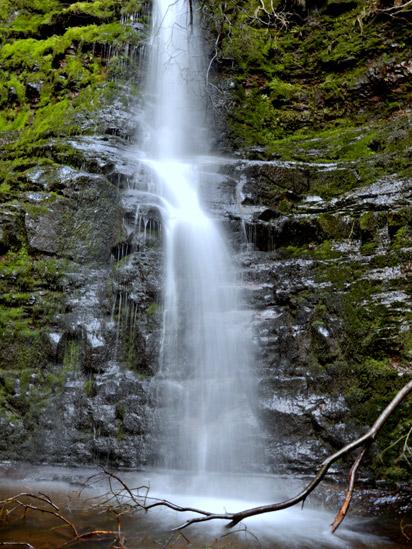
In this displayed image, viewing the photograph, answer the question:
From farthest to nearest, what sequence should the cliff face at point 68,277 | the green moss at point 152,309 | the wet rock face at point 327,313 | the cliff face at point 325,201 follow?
the green moss at point 152,309
the cliff face at point 68,277
the cliff face at point 325,201
the wet rock face at point 327,313

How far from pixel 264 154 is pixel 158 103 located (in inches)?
108

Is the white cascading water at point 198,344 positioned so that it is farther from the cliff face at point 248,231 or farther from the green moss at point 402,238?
the green moss at point 402,238

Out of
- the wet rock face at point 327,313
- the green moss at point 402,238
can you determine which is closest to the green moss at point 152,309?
the wet rock face at point 327,313

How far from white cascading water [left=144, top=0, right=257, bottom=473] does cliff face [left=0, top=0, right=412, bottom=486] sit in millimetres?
209

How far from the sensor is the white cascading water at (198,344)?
5000 millimetres

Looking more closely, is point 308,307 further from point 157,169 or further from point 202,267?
point 157,169

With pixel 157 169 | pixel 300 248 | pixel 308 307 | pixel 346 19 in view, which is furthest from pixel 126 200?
pixel 346 19

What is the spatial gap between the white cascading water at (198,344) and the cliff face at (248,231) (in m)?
0.21

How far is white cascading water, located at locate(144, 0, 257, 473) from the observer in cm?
500

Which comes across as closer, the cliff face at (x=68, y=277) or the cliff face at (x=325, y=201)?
the cliff face at (x=325, y=201)

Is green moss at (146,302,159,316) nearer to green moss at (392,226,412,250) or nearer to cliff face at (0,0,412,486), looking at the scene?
cliff face at (0,0,412,486)

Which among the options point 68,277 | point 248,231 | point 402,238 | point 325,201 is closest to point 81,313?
point 68,277

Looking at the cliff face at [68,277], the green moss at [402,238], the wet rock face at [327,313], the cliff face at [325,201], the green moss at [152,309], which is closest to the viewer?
the wet rock face at [327,313]

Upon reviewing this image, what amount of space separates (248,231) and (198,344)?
1.99m
